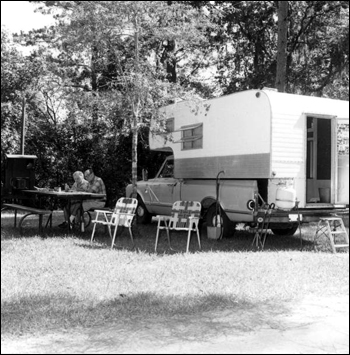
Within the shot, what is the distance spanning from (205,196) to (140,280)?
14.8 feet

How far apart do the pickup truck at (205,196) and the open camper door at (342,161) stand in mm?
1553

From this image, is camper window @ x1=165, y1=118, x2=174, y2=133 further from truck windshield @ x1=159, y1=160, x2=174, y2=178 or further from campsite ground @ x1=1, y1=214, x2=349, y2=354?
campsite ground @ x1=1, y1=214, x2=349, y2=354

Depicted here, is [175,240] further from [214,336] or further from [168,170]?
[214,336]

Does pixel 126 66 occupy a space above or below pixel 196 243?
above

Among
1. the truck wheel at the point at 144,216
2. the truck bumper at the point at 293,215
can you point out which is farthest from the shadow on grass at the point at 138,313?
the truck wheel at the point at 144,216

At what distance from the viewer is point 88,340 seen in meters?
3.70

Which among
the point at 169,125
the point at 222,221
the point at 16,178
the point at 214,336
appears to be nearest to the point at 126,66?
the point at 169,125

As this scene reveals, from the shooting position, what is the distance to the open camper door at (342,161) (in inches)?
348

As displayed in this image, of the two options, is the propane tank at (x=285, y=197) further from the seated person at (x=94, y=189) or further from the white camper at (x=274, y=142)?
the seated person at (x=94, y=189)

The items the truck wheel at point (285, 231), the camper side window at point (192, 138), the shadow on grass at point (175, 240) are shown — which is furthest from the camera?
the truck wheel at point (285, 231)

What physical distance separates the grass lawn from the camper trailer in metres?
Result: 0.82

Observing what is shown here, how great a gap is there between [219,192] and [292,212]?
5.04 feet

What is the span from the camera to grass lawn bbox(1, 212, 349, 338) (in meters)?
4.15

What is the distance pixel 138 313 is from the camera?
4379 millimetres
